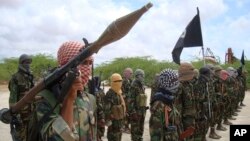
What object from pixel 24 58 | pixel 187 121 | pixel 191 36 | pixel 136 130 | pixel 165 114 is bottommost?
pixel 136 130

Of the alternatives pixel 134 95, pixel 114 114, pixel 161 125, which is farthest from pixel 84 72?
pixel 134 95

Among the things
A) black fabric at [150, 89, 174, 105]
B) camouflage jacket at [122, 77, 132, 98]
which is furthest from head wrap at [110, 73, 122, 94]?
black fabric at [150, 89, 174, 105]

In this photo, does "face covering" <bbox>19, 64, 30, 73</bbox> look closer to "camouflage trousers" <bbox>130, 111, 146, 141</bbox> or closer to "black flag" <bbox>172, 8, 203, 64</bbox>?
"black flag" <bbox>172, 8, 203, 64</bbox>

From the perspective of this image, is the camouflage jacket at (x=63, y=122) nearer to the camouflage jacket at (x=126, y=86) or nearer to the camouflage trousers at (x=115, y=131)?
the camouflage trousers at (x=115, y=131)

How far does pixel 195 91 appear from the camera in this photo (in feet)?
28.1

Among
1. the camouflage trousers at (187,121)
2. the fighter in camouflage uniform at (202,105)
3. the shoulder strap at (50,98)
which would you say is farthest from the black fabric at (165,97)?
the fighter in camouflage uniform at (202,105)

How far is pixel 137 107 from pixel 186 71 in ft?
8.97

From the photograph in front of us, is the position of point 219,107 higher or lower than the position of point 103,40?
lower

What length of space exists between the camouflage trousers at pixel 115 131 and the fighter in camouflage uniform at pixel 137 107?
134cm

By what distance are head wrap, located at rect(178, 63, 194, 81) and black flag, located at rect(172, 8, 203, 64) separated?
1.50 feet

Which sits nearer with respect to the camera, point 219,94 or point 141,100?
point 141,100

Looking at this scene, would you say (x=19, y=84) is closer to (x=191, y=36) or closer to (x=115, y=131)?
(x=115, y=131)

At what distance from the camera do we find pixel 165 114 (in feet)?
15.8

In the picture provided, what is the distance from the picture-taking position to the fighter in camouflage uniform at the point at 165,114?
475 cm
